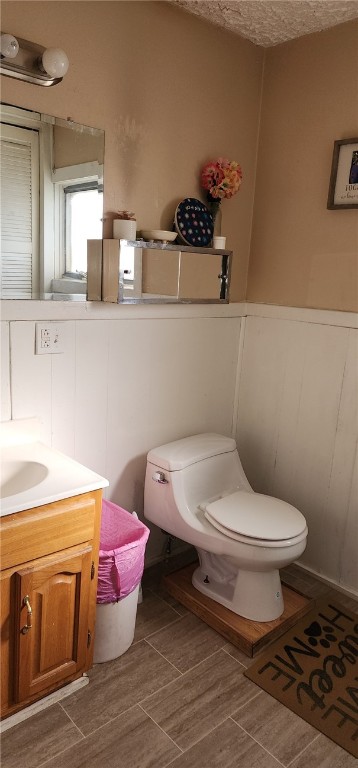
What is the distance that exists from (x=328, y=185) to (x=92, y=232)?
3.58ft

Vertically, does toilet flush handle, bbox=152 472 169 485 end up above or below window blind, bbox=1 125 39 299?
below

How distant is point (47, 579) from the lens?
1.62 m

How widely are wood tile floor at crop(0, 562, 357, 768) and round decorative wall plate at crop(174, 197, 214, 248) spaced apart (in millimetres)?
1668

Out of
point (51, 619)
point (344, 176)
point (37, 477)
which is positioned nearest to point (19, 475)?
point (37, 477)

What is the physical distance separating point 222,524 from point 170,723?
0.69 m

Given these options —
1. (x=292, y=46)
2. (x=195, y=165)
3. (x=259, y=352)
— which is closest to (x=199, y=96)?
(x=195, y=165)

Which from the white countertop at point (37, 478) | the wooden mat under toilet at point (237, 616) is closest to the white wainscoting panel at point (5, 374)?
the white countertop at point (37, 478)

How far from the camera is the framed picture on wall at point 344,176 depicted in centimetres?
227

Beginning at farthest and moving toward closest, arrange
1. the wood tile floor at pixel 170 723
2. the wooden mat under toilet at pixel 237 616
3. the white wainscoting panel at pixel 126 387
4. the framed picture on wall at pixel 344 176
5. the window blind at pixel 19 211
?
the framed picture on wall at pixel 344 176
the wooden mat under toilet at pixel 237 616
the white wainscoting panel at pixel 126 387
the window blind at pixel 19 211
the wood tile floor at pixel 170 723

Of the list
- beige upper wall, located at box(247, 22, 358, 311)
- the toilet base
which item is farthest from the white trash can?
beige upper wall, located at box(247, 22, 358, 311)

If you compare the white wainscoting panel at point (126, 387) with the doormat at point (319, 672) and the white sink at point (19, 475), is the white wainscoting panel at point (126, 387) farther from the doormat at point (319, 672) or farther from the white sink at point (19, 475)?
the doormat at point (319, 672)

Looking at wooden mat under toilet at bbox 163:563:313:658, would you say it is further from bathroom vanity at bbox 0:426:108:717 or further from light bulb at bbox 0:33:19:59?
light bulb at bbox 0:33:19:59

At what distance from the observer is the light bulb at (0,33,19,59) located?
5.27ft

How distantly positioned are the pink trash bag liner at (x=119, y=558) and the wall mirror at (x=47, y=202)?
34.5 inches
